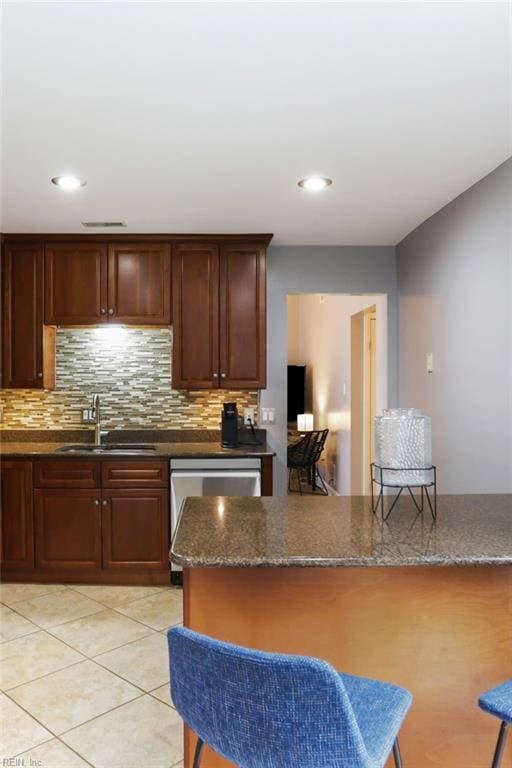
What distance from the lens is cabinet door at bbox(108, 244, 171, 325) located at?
4.30 meters

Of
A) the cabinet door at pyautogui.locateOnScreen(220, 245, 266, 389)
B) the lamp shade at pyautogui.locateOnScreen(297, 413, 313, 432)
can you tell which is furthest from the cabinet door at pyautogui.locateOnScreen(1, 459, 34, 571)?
the lamp shade at pyautogui.locateOnScreen(297, 413, 313, 432)

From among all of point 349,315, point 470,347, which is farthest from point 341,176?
point 349,315

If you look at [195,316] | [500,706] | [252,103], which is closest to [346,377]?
[195,316]

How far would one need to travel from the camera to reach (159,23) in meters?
1.76

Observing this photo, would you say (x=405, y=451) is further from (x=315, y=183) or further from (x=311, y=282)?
(x=311, y=282)

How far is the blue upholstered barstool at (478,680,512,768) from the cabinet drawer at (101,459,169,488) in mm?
2799

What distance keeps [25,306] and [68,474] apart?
1.25 meters

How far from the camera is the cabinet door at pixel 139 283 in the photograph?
14.1 feet

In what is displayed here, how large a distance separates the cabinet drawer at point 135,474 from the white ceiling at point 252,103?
1.65 m

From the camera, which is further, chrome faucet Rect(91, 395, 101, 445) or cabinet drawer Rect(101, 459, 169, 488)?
chrome faucet Rect(91, 395, 101, 445)

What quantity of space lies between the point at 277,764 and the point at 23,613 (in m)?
2.84

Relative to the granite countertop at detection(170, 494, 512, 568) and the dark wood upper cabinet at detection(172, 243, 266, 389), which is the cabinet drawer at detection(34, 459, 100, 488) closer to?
the dark wood upper cabinet at detection(172, 243, 266, 389)

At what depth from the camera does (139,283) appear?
4305 millimetres

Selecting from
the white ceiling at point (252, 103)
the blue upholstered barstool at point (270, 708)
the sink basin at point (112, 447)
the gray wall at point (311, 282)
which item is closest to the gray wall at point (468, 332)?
the white ceiling at point (252, 103)
